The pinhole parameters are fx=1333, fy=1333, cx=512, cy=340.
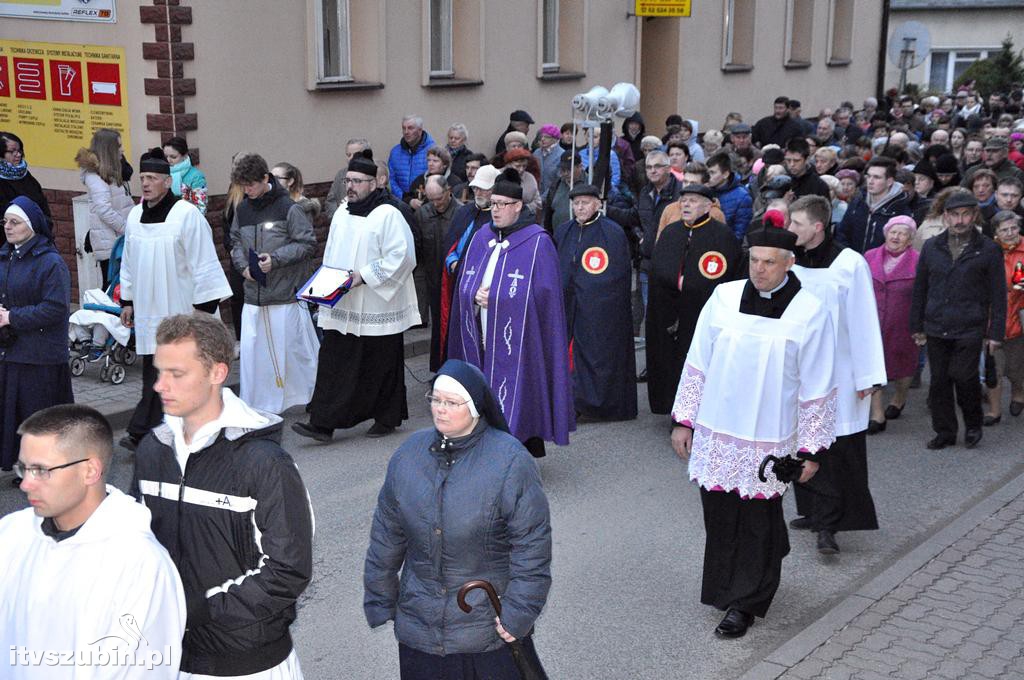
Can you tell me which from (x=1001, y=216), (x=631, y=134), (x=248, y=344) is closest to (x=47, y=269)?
(x=248, y=344)

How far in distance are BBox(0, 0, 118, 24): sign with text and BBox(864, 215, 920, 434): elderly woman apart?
7.55m

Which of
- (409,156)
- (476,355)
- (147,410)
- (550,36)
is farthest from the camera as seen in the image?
(550,36)

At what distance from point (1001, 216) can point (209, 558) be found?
8.23 meters

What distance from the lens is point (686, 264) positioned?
9.86 metres

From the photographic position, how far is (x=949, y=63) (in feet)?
186

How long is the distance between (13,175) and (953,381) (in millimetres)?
7938

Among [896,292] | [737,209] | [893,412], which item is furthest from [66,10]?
[893,412]

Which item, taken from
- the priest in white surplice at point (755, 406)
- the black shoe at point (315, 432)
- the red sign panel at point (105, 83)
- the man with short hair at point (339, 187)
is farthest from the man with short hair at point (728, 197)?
the red sign panel at point (105, 83)

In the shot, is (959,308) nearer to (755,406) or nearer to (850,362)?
(850,362)

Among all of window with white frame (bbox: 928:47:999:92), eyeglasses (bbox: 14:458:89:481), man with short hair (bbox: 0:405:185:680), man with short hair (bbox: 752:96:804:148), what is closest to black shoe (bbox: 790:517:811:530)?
man with short hair (bbox: 0:405:185:680)

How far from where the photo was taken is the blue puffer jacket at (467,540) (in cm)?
423

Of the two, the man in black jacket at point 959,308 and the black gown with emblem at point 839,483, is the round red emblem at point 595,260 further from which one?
the black gown with emblem at point 839,483

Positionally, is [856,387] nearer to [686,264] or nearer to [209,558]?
[686,264]

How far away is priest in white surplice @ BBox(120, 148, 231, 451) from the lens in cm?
886
